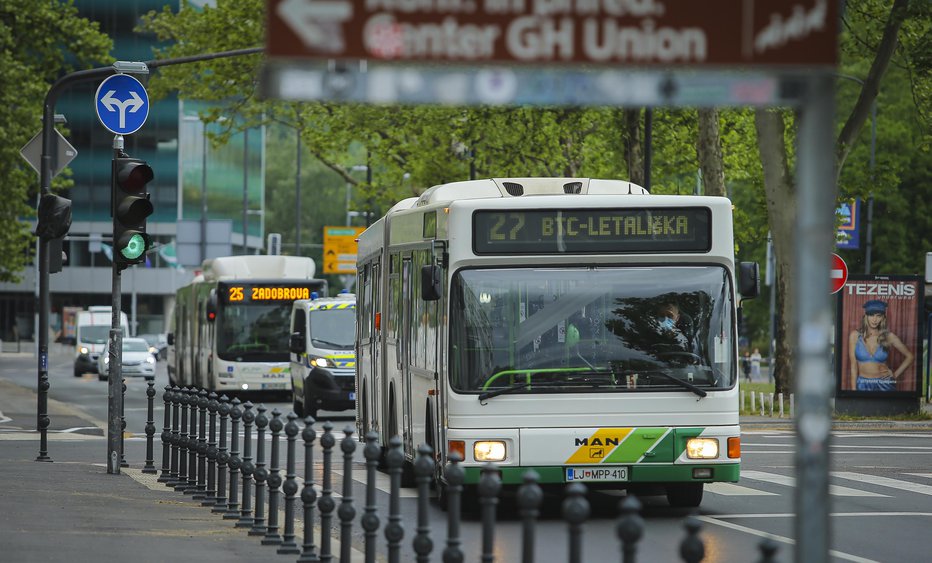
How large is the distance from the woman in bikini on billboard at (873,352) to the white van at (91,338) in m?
33.7

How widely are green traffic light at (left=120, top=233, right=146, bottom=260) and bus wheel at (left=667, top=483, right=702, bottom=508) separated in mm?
6231

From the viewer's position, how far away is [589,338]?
14.7 m

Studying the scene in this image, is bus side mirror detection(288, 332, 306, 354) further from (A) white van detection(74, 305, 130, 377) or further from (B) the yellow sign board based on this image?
(A) white van detection(74, 305, 130, 377)

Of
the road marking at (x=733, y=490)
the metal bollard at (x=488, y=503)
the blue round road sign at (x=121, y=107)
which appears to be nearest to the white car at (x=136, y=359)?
the blue round road sign at (x=121, y=107)

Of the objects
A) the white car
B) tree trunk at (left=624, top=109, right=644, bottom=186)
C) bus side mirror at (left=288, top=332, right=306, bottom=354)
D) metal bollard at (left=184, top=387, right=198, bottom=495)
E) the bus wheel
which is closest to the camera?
the bus wheel

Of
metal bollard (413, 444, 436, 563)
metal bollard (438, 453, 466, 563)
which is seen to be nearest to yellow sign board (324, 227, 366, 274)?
metal bollard (413, 444, 436, 563)

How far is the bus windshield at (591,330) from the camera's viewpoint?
1464cm

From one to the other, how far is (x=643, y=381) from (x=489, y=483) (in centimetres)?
675

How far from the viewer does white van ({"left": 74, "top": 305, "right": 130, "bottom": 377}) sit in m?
65.4

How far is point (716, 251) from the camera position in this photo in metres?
15.0

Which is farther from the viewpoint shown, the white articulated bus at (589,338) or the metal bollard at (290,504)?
the white articulated bus at (589,338)

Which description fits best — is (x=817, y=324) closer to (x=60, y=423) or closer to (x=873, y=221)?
(x=60, y=423)

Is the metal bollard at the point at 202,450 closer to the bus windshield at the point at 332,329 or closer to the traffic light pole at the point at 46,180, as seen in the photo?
the traffic light pole at the point at 46,180

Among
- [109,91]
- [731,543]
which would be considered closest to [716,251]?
[731,543]
